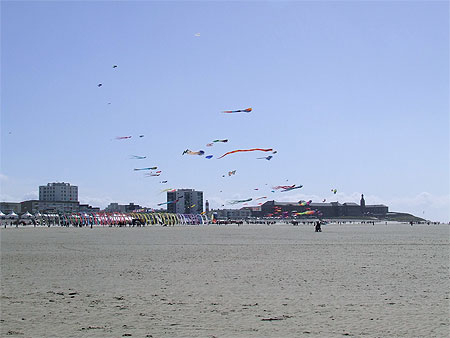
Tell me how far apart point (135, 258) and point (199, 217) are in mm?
96892

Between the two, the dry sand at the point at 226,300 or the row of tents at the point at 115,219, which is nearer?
the dry sand at the point at 226,300

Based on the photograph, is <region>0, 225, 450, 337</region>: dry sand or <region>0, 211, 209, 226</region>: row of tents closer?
<region>0, 225, 450, 337</region>: dry sand

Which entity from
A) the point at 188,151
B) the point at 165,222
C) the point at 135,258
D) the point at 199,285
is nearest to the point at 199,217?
the point at 165,222

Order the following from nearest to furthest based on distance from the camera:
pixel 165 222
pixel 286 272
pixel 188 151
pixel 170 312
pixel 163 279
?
pixel 170 312 < pixel 163 279 < pixel 286 272 < pixel 188 151 < pixel 165 222

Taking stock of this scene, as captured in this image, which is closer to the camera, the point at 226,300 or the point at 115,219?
the point at 226,300

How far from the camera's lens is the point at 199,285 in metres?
11.7

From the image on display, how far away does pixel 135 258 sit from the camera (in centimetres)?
1912

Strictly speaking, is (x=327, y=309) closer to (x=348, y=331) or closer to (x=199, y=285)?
(x=348, y=331)

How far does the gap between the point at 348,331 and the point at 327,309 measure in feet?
5.19

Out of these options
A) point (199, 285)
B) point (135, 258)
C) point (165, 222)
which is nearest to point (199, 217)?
point (165, 222)

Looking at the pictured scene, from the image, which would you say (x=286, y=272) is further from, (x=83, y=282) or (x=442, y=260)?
(x=442, y=260)

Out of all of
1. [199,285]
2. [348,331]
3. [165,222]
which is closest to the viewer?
[348,331]

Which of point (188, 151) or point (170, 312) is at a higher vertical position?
point (188, 151)

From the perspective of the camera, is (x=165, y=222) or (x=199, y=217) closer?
(x=165, y=222)
